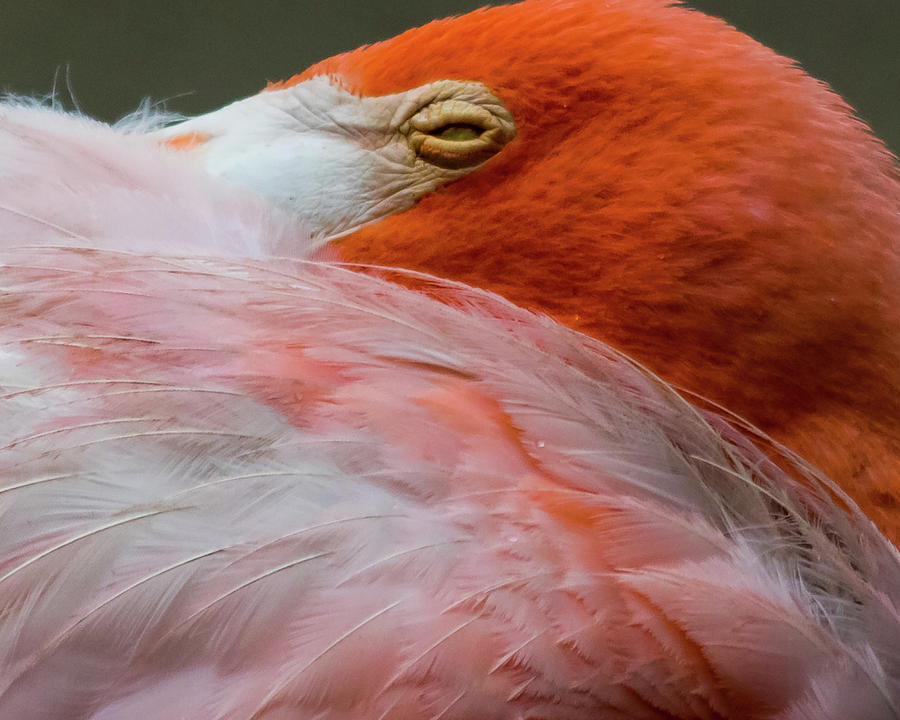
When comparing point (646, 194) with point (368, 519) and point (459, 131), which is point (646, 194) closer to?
point (459, 131)

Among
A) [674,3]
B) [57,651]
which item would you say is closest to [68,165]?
[57,651]

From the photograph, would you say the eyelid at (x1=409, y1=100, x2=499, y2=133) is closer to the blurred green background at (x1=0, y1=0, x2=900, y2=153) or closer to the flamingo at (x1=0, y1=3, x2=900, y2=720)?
the flamingo at (x1=0, y1=3, x2=900, y2=720)

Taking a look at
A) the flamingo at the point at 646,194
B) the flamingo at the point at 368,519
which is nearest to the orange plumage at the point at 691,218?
the flamingo at the point at 646,194

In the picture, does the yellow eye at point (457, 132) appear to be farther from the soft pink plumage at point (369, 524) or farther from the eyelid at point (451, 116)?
the soft pink plumage at point (369, 524)

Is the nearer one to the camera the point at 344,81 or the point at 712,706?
the point at 712,706

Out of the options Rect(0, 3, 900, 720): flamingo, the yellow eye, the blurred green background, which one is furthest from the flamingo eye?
the blurred green background

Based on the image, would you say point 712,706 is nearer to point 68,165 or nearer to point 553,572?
point 553,572

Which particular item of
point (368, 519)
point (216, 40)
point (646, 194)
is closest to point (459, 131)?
point (646, 194)
